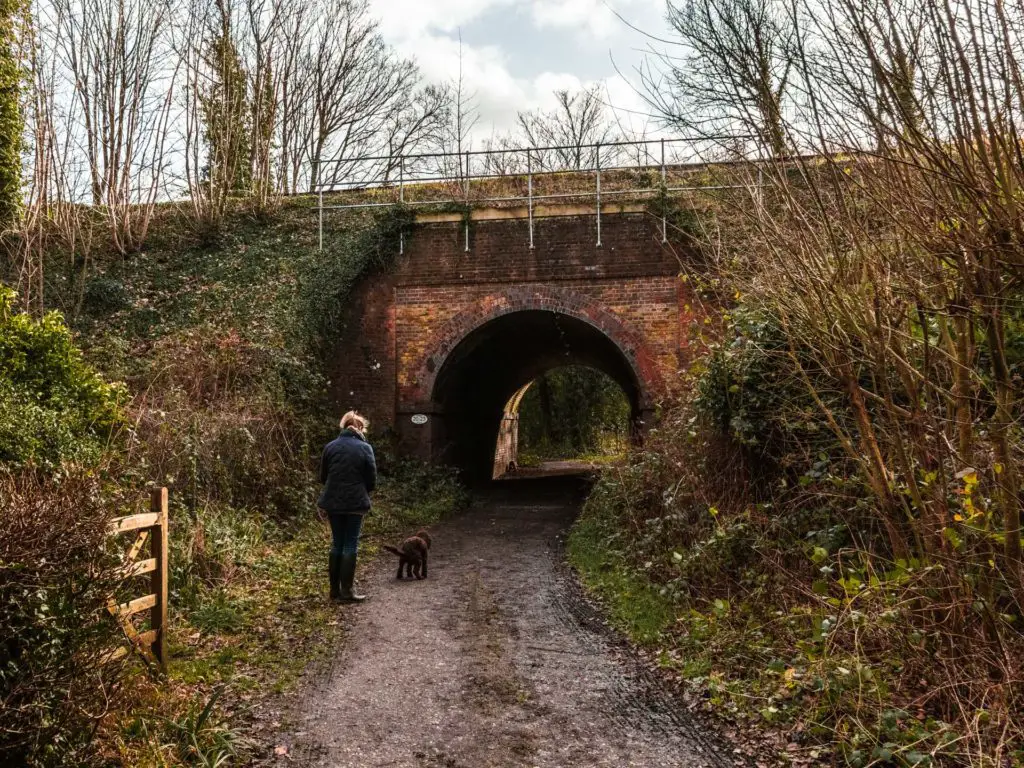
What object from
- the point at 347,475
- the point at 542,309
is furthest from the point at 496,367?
the point at 347,475

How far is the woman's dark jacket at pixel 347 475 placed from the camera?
782 cm

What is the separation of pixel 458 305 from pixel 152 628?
10.5 meters

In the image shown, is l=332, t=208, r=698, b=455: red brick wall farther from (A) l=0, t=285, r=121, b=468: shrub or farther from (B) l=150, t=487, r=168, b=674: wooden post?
(B) l=150, t=487, r=168, b=674: wooden post

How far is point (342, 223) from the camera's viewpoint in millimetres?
16750

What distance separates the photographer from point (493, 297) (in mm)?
15500

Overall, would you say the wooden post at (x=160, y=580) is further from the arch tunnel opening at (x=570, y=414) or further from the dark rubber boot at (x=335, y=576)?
the arch tunnel opening at (x=570, y=414)

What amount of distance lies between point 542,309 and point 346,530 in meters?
8.31

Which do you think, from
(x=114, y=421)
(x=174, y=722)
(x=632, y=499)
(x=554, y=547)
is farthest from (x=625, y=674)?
(x=114, y=421)

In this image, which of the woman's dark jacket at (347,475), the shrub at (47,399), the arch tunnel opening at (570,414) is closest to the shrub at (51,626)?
the shrub at (47,399)

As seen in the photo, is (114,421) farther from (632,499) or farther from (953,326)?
(953,326)

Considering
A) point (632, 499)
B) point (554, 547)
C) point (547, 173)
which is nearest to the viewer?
point (632, 499)

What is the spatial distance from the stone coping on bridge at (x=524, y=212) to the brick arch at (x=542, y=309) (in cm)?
148

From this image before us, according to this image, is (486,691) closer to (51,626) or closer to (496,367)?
(51,626)

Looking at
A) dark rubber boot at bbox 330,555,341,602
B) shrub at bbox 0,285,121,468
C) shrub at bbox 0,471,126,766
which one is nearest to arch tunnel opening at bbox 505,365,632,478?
shrub at bbox 0,285,121,468
